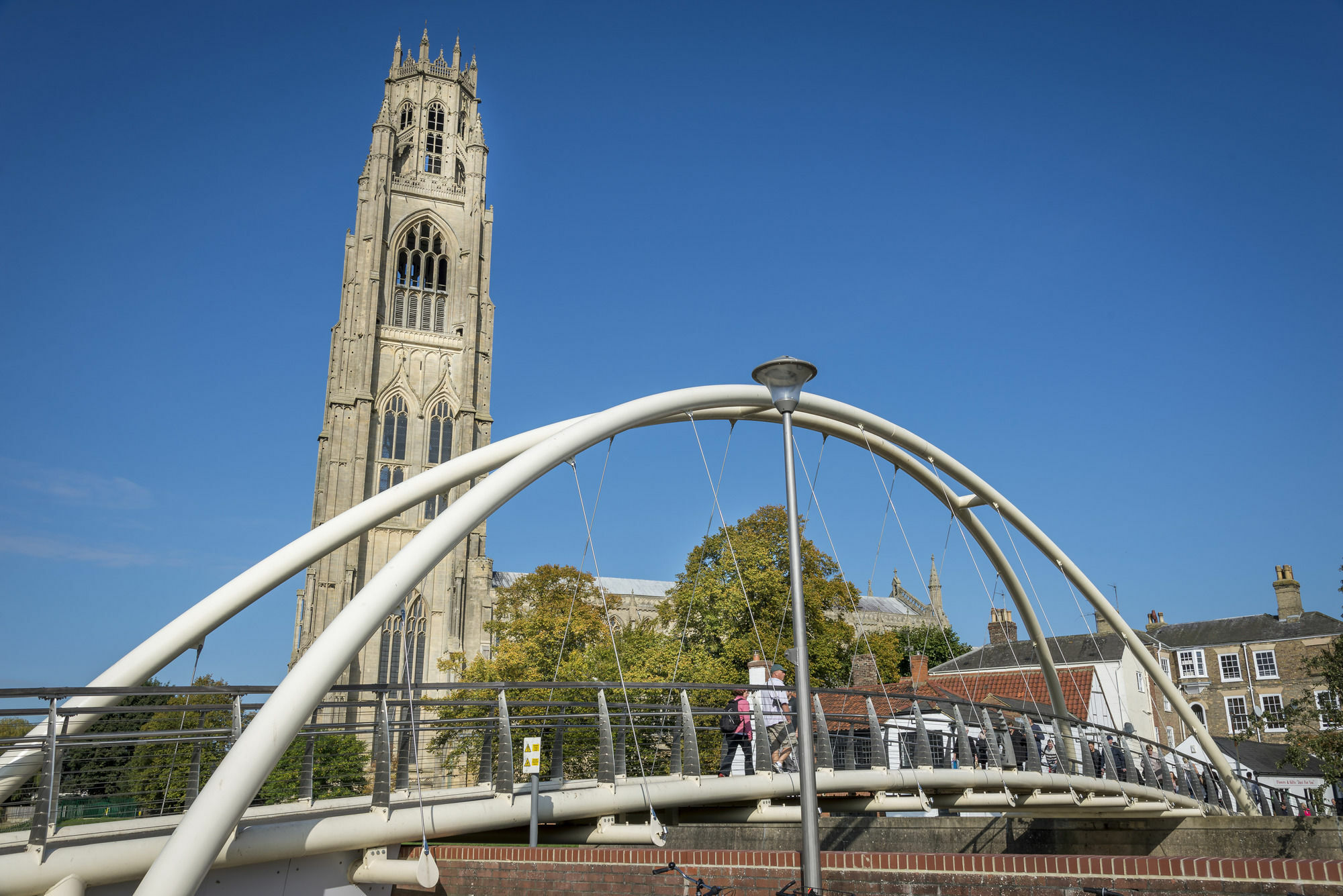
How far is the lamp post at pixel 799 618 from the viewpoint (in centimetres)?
735

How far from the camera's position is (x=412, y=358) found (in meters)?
60.0

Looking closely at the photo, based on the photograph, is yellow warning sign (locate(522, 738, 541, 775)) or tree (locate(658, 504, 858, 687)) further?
tree (locate(658, 504, 858, 687))

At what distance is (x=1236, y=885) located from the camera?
577 cm

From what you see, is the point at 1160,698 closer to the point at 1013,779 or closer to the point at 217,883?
the point at 1013,779

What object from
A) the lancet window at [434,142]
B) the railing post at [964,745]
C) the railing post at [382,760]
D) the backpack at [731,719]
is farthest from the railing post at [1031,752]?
the lancet window at [434,142]

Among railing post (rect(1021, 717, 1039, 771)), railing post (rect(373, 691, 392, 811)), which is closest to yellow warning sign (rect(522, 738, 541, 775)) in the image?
railing post (rect(373, 691, 392, 811))

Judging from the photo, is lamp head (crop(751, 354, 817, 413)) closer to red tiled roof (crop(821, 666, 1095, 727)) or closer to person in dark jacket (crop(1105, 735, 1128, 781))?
person in dark jacket (crop(1105, 735, 1128, 781))

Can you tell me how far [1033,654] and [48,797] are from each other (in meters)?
44.4

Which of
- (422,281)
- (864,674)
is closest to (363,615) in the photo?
(864,674)

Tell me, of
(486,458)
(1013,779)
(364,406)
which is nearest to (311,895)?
(486,458)

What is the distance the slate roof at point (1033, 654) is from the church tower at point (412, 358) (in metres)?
25.8

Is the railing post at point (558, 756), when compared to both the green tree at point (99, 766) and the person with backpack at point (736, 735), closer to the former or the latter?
the person with backpack at point (736, 735)

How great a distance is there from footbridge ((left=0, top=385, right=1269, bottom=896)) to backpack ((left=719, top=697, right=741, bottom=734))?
0.33 metres

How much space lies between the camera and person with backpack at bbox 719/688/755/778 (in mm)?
13008
